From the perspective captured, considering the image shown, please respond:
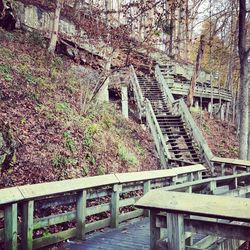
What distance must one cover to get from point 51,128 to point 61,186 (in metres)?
4.61

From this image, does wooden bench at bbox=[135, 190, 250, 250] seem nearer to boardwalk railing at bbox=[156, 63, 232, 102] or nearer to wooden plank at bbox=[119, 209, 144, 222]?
wooden plank at bbox=[119, 209, 144, 222]

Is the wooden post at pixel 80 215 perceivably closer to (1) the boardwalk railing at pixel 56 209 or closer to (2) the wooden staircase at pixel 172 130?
(1) the boardwalk railing at pixel 56 209

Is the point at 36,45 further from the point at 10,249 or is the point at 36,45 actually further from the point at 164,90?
the point at 10,249

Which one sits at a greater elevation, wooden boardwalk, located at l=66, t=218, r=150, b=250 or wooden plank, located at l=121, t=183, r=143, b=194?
wooden plank, located at l=121, t=183, r=143, b=194

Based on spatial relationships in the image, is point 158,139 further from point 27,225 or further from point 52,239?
point 27,225

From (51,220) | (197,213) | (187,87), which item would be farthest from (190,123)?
(197,213)

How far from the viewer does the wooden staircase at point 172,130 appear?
591 inches

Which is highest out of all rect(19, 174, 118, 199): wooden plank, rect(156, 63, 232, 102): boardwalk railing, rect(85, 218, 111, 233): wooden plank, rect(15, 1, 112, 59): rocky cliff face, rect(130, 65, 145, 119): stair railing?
rect(15, 1, 112, 59): rocky cliff face

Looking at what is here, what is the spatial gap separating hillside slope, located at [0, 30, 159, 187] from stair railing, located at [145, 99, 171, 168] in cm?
38

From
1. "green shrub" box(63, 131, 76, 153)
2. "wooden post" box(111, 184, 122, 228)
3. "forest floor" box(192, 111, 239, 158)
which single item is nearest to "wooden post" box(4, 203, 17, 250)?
"wooden post" box(111, 184, 122, 228)

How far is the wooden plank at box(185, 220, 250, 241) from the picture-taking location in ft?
12.0

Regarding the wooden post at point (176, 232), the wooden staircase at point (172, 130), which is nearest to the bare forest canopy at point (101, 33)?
the wooden staircase at point (172, 130)

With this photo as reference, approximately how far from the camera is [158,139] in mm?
15117

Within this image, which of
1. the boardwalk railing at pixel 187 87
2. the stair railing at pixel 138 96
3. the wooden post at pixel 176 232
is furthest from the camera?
the boardwalk railing at pixel 187 87
